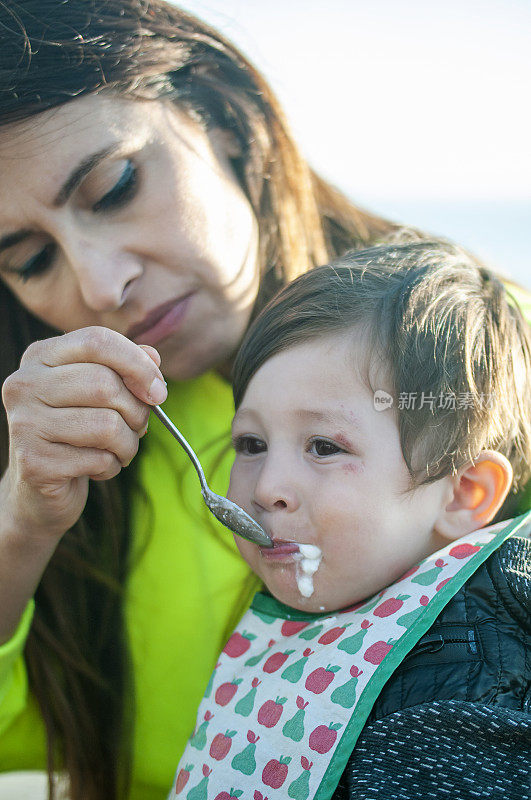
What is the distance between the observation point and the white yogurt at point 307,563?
4.46 ft

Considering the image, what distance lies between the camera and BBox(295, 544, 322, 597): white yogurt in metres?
1.36

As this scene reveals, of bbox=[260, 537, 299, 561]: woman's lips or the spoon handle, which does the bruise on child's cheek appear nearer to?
bbox=[260, 537, 299, 561]: woman's lips

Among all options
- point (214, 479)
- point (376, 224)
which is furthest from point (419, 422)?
point (376, 224)

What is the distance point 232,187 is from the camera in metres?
1.83

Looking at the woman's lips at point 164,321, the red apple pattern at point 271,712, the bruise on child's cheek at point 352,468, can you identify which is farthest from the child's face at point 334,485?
the woman's lips at point 164,321

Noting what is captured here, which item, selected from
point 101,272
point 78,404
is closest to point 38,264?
point 101,272

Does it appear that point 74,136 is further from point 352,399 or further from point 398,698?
point 398,698

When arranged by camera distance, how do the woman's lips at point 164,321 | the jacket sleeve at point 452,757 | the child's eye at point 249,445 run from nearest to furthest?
the jacket sleeve at point 452,757 < the child's eye at point 249,445 < the woman's lips at point 164,321

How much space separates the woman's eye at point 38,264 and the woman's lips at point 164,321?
241 millimetres

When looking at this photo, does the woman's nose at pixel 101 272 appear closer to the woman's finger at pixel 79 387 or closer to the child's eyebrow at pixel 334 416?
the woman's finger at pixel 79 387

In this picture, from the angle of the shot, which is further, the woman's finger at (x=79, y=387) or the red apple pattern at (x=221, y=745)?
the red apple pattern at (x=221, y=745)

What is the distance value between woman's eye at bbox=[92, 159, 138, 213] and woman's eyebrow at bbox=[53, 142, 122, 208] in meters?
0.06

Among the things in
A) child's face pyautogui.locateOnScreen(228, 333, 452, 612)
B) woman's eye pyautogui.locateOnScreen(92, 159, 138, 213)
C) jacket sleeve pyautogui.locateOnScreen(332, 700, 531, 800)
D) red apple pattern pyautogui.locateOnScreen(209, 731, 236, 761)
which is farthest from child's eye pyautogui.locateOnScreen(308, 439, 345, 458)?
woman's eye pyautogui.locateOnScreen(92, 159, 138, 213)

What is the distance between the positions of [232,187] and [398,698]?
1.21 metres
